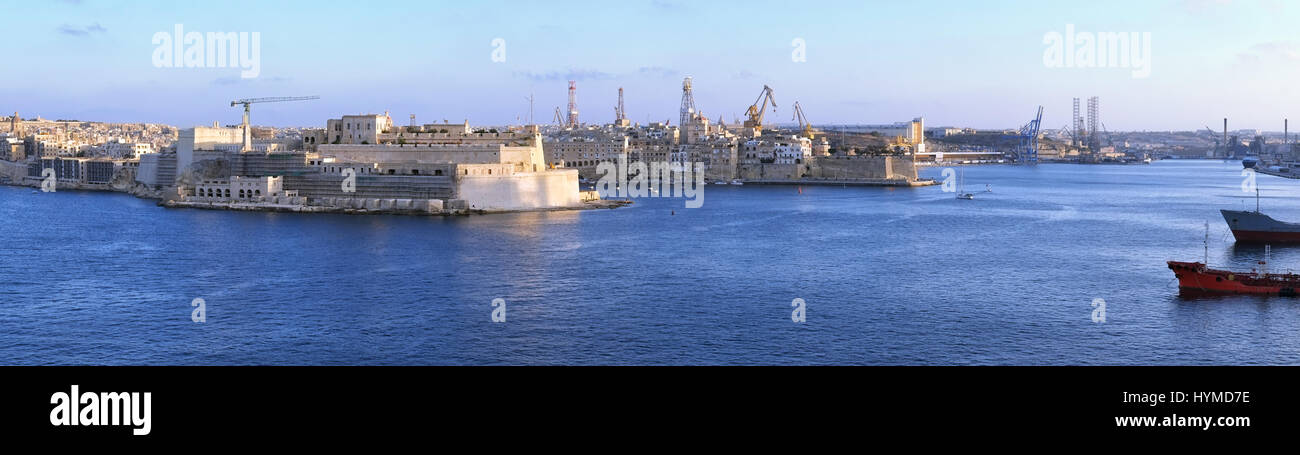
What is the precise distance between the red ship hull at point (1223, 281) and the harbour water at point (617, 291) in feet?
0.92

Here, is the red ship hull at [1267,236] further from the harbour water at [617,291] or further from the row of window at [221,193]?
the row of window at [221,193]

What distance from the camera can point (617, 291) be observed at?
1109 centimetres

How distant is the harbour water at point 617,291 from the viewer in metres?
8.16

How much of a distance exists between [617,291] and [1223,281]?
19.3ft

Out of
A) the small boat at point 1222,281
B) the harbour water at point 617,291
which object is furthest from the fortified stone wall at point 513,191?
the small boat at point 1222,281

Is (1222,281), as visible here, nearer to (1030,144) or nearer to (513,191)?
(513,191)

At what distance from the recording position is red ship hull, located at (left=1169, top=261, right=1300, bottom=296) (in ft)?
35.0

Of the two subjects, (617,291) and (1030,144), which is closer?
(617,291)

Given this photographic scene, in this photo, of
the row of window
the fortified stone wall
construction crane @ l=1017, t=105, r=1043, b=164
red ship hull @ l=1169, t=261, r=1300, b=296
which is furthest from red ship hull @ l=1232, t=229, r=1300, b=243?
construction crane @ l=1017, t=105, r=1043, b=164

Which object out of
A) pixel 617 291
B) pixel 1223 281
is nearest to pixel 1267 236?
pixel 1223 281

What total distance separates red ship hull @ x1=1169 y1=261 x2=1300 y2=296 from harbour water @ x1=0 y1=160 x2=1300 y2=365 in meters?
0.28

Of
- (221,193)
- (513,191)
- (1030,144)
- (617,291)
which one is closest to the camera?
(617,291)

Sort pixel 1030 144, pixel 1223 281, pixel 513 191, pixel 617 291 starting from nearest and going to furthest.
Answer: pixel 1223 281 → pixel 617 291 → pixel 513 191 → pixel 1030 144
